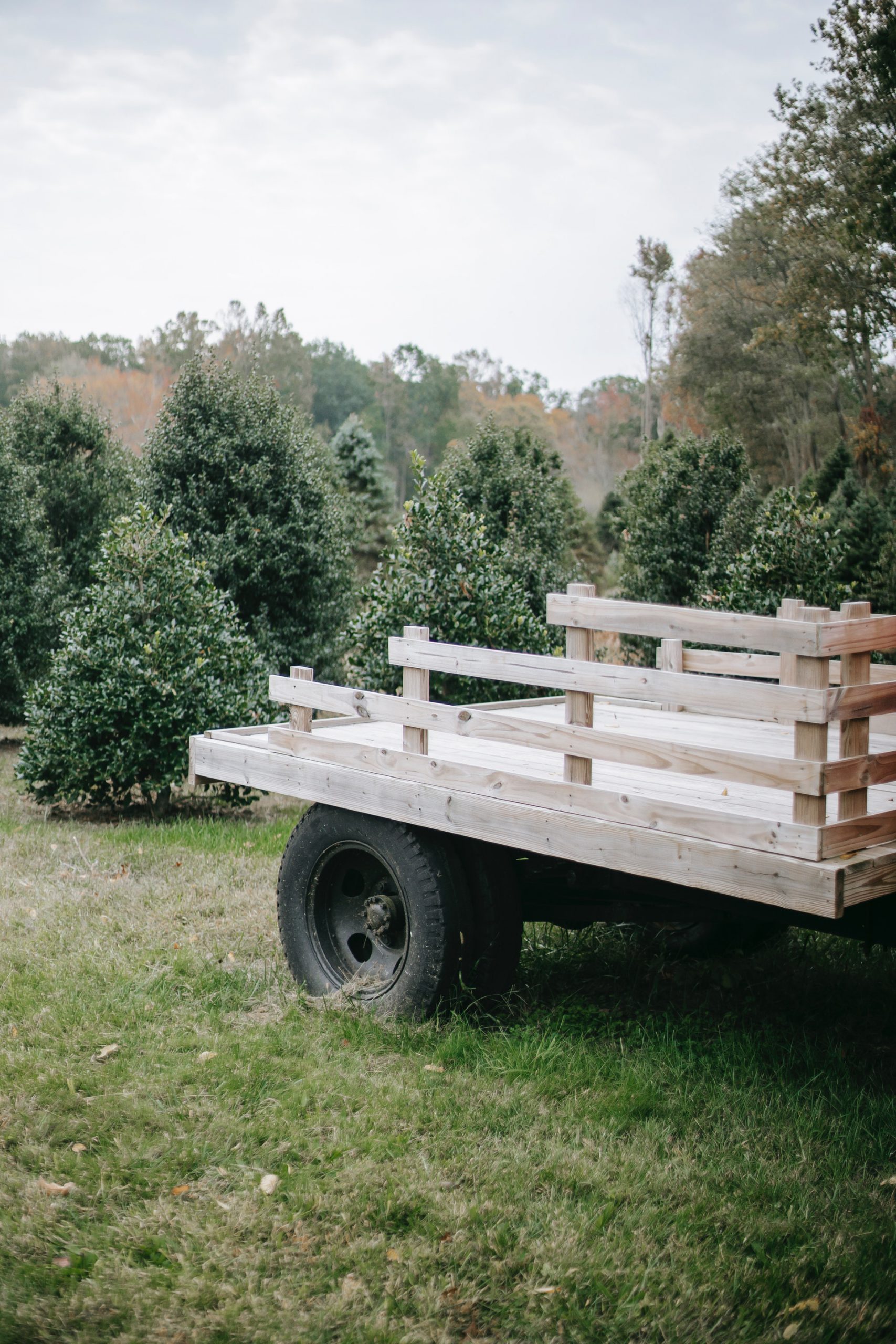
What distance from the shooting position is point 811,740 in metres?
3.27

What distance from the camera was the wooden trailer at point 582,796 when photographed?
3.30 m

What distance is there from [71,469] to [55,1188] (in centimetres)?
1520

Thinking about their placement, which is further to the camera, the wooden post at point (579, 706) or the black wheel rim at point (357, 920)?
the black wheel rim at point (357, 920)

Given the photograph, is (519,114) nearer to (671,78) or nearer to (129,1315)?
(671,78)

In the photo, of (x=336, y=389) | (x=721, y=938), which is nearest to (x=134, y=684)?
(x=721, y=938)

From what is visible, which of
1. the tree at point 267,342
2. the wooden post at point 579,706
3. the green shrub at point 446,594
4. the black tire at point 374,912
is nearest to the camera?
the wooden post at point 579,706

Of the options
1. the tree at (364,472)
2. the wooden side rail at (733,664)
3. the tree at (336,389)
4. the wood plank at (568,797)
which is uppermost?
the tree at (336,389)

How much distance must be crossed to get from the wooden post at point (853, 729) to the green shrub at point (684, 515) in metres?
13.1

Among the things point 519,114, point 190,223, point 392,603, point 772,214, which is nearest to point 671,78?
point 519,114

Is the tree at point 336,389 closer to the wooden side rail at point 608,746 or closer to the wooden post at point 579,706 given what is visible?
the wooden side rail at point 608,746

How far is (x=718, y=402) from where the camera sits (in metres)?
41.8

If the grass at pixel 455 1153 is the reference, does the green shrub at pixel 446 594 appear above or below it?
above

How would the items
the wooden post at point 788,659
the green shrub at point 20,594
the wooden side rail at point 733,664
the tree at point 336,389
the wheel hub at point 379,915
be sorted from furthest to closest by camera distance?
the tree at point 336,389, the green shrub at point 20,594, the wooden side rail at point 733,664, the wheel hub at point 379,915, the wooden post at point 788,659

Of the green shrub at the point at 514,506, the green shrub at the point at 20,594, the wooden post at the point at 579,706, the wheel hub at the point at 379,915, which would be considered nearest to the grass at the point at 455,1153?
the wheel hub at the point at 379,915
